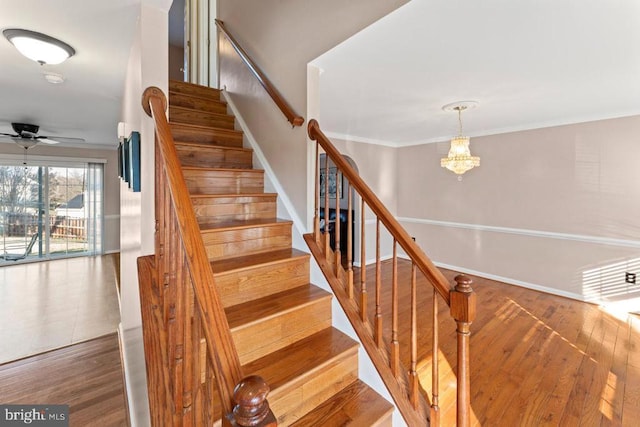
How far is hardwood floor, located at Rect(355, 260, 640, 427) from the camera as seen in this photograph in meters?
1.72

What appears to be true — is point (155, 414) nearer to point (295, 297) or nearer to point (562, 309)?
point (295, 297)

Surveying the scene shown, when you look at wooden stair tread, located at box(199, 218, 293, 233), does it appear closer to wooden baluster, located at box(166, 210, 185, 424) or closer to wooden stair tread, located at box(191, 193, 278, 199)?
wooden stair tread, located at box(191, 193, 278, 199)

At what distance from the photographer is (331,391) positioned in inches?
60.0

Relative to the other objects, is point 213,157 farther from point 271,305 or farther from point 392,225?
point 392,225

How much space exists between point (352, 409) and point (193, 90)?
3.28 metres

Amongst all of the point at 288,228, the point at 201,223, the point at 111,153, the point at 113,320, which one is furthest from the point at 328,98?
the point at 111,153

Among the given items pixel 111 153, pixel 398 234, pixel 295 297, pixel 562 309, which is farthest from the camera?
pixel 111 153

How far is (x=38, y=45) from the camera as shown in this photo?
162 cm

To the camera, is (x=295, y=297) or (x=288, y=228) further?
(x=288, y=228)

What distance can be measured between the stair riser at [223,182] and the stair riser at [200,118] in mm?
802

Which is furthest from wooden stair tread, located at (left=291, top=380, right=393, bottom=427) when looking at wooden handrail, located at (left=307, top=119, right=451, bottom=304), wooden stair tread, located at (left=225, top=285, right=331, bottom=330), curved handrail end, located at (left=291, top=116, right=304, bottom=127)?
curved handrail end, located at (left=291, top=116, right=304, bottom=127)

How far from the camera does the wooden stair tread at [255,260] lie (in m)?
1.69

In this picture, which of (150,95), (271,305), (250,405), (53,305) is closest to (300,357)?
(271,305)

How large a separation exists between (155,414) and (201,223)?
1151mm
